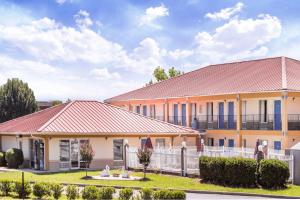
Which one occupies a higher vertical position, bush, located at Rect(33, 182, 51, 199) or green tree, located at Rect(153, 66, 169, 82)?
green tree, located at Rect(153, 66, 169, 82)

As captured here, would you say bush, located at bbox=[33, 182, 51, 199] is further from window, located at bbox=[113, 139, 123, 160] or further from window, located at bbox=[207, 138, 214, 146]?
window, located at bbox=[207, 138, 214, 146]

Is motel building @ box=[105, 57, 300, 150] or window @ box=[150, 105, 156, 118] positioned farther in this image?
window @ box=[150, 105, 156, 118]

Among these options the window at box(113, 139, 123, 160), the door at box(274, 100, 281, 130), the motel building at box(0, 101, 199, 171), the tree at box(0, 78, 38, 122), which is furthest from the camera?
the tree at box(0, 78, 38, 122)

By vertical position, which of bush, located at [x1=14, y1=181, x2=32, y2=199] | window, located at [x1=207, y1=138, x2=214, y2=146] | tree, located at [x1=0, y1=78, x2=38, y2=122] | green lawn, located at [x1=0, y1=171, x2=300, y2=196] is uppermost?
tree, located at [x1=0, y1=78, x2=38, y2=122]

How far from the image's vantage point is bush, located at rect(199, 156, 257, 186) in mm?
24172

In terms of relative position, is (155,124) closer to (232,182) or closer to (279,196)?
(232,182)

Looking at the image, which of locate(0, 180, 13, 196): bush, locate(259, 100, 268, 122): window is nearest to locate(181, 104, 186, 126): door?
locate(259, 100, 268, 122): window

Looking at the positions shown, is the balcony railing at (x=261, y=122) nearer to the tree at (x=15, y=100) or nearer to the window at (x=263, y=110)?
the window at (x=263, y=110)

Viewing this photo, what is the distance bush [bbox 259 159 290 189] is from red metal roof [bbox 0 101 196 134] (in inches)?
552

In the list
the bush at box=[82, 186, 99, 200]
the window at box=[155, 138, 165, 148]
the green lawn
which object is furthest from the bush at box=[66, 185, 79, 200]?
the window at box=[155, 138, 165, 148]

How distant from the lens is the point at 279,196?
2230cm

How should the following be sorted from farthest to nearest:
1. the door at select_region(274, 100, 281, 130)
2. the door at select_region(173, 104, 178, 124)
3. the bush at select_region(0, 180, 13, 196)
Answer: the door at select_region(173, 104, 178, 124) → the door at select_region(274, 100, 281, 130) → the bush at select_region(0, 180, 13, 196)

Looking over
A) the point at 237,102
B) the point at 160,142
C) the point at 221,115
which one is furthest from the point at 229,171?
the point at 221,115

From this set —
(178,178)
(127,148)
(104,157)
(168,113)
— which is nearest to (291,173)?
(178,178)
